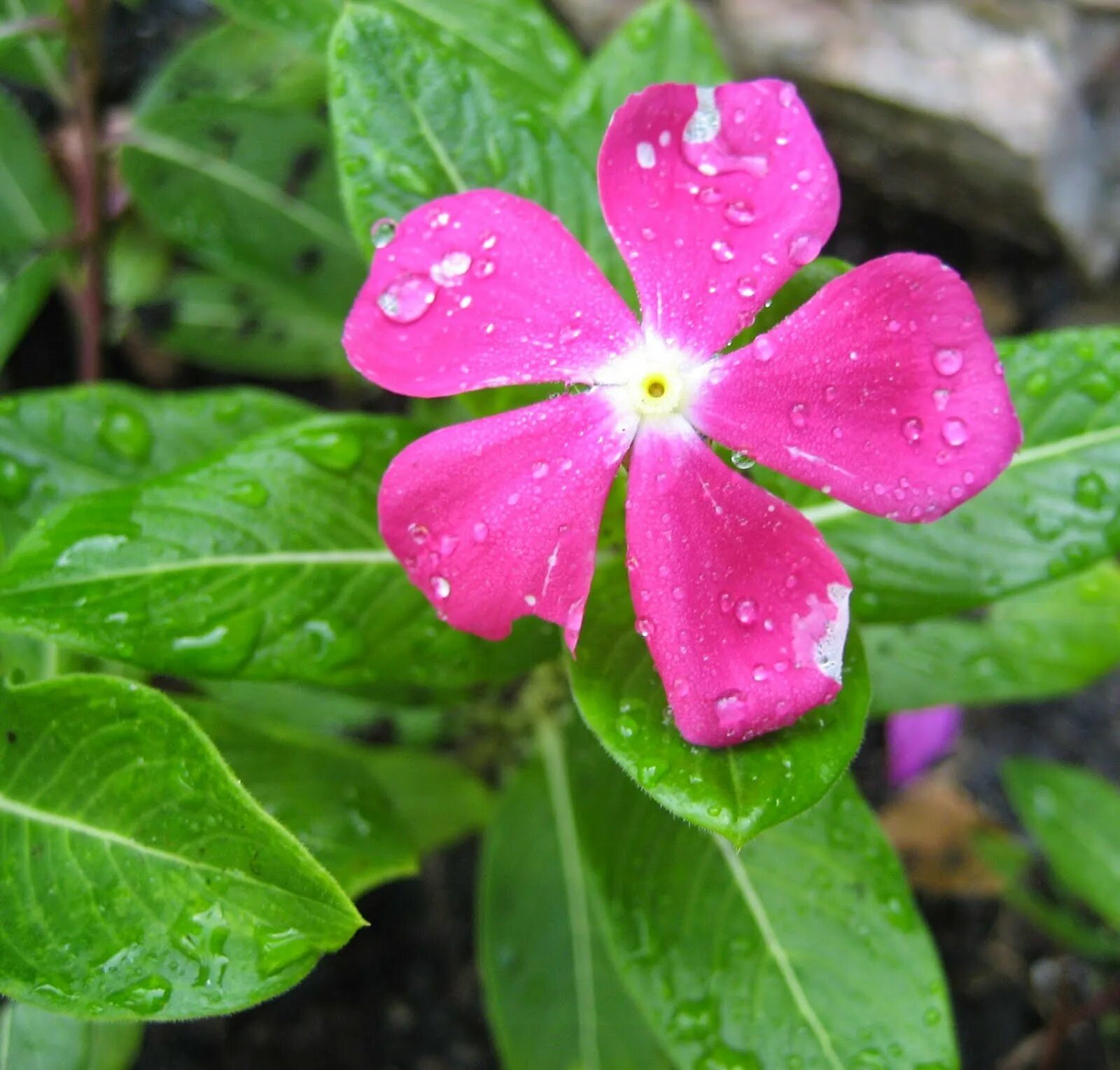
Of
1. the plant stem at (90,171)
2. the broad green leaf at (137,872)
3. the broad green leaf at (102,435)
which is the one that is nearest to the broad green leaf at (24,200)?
the plant stem at (90,171)

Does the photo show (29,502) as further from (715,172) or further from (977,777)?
(977,777)

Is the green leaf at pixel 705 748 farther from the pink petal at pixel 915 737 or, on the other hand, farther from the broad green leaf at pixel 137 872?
the pink petal at pixel 915 737

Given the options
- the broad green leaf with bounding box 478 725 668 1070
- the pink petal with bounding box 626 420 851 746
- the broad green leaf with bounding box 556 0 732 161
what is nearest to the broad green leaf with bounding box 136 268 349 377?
the broad green leaf with bounding box 556 0 732 161

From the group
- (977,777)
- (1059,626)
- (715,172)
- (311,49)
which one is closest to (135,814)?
(715,172)

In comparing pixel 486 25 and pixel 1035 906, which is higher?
pixel 486 25

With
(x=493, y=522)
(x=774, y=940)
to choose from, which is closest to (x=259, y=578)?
(x=493, y=522)

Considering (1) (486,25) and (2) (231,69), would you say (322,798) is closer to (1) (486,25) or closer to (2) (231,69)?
(1) (486,25)
